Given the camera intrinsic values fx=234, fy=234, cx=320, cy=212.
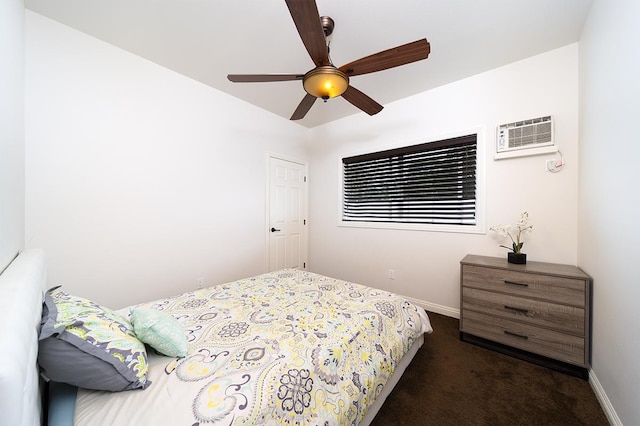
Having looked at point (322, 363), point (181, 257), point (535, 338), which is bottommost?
point (535, 338)

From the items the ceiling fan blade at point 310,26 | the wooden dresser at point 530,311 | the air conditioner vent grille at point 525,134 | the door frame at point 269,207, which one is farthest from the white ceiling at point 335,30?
the wooden dresser at point 530,311

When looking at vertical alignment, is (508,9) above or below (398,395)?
above

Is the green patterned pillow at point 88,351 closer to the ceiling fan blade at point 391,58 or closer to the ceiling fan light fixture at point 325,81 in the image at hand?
the ceiling fan light fixture at point 325,81

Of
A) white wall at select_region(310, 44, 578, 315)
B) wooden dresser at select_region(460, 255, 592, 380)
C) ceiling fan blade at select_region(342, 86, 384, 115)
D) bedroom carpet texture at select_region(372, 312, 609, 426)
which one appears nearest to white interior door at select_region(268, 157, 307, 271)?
white wall at select_region(310, 44, 578, 315)

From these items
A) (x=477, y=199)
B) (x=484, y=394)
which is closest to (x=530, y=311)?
(x=484, y=394)

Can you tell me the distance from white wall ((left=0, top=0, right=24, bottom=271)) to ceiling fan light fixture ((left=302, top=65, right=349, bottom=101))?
1576 millimetres

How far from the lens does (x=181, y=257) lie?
2.52 metres

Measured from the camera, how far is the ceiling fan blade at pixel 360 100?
71.0 inches

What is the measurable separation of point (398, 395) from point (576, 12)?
3.00m

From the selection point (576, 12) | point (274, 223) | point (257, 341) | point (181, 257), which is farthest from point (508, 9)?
point (181, 257)

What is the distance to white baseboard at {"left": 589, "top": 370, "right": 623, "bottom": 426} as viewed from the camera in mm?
1288

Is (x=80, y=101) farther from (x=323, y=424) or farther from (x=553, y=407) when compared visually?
(x=553, y=407)

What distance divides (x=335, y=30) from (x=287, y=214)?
2.43 m

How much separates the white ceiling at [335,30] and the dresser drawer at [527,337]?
2376 mm
